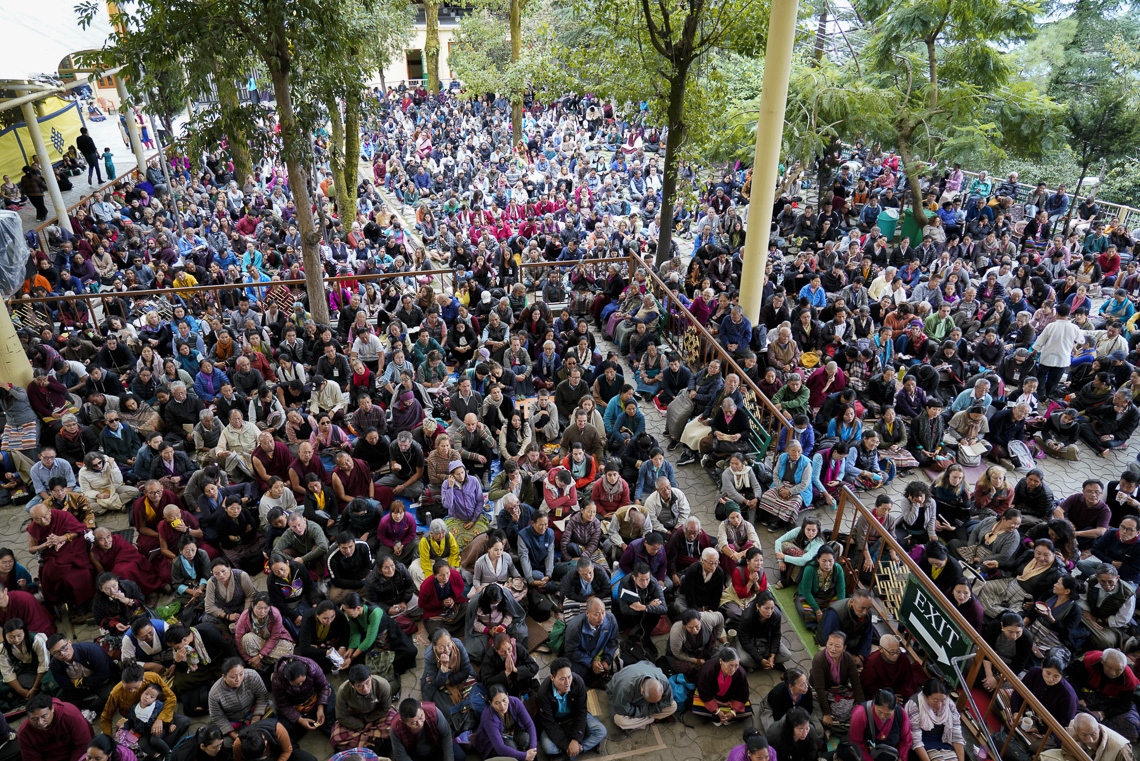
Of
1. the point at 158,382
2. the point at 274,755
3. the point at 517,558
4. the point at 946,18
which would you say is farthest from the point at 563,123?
the point at 274,755

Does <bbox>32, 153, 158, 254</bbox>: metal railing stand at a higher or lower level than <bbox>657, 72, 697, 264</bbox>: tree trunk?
lower

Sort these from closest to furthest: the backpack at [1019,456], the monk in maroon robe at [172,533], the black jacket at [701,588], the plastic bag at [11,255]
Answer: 1. the black jacket at [701,588]
2. the monk in maroon robe at [172,533]
3. the backpack at [1019,456]
4. the plastic bag at [11,255]

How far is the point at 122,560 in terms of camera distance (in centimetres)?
637

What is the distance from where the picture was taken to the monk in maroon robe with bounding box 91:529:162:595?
6.28 metres

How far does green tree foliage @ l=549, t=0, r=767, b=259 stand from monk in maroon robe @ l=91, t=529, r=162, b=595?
8.63m

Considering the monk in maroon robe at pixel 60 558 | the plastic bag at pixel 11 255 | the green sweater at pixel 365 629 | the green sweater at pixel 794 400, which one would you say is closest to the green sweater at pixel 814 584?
the green sweater at pixel 794 400

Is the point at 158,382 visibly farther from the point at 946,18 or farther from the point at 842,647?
the point at 946,18

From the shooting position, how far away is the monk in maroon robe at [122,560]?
20.6 feet

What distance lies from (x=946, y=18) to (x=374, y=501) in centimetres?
1414

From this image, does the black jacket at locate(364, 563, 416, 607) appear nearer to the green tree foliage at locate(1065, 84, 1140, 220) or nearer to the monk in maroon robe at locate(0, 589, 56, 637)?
the monk in maroon robe at locate(0, 589, 56, 637)

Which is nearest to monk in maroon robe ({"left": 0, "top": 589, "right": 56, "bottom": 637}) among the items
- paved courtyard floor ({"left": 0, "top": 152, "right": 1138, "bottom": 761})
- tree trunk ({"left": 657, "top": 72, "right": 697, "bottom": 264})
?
paved courtyard floor ({"left": 0, "top": 152, "right": 1138, "bottom": 761})

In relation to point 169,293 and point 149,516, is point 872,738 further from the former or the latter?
point 169,293

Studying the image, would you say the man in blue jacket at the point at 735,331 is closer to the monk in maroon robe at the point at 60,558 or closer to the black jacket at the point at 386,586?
the black jacket at the point at 386,586

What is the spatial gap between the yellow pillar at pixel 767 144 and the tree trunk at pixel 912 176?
7.30 meters
